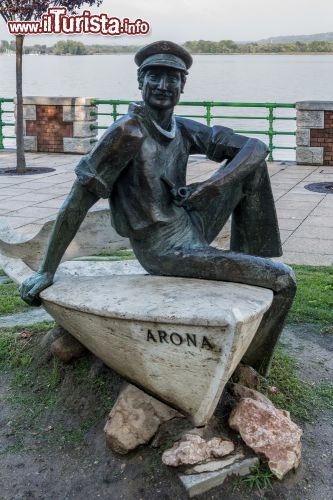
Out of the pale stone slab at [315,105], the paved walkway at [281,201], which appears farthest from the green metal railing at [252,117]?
the paved walkway at [281,201]

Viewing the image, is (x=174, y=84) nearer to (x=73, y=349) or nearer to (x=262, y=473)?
(x=73, y=349)

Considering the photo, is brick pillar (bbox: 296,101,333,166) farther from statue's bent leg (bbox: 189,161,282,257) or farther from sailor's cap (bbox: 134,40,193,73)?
sailor's cap (bbox: 134,40,193,73)

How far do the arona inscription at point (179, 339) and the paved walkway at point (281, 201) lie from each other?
7.63ft

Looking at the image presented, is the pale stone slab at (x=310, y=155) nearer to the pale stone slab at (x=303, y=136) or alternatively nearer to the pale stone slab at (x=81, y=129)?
the pale stone slab at (x=303, y=136)

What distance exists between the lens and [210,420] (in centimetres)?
330

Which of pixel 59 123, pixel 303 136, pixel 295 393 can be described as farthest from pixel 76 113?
pixel 295 393

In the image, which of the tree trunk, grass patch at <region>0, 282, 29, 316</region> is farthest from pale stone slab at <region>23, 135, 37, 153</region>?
grass patch at <region>0, 282, 29, 316</region>

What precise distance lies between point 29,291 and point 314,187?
8.22 m

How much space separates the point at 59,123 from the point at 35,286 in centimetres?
1230

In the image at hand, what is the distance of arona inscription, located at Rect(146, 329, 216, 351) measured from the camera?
282cm

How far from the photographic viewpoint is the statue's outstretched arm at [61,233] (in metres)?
A: 3.37

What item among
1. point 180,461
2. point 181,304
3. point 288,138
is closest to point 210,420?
point 180,461

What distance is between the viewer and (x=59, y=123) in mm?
15297

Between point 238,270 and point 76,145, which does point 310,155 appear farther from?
point 238,270
